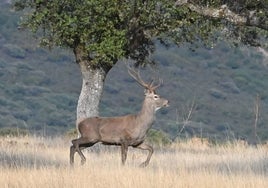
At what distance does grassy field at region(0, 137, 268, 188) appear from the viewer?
50.9 feet

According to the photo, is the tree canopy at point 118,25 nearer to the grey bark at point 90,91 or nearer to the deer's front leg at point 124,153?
the grey bark at point 90,91

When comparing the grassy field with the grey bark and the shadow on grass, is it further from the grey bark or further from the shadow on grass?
the grey bark

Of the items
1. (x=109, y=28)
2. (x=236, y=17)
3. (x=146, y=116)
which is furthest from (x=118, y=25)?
(x=236, y=17)

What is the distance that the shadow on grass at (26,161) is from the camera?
59.1ft

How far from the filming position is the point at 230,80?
8319 centimetres

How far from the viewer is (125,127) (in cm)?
2080

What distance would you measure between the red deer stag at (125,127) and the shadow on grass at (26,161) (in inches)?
26.2

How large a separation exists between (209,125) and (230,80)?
20.2 meters

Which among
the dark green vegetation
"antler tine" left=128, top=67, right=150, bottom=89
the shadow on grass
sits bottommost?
the dark green vegetation

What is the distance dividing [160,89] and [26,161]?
181 ft

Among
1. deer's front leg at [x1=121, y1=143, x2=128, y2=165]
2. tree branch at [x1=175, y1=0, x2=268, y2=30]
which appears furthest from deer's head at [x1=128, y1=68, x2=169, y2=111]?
tree branch at [x1=175, y1=0, x2=268, y2=30]

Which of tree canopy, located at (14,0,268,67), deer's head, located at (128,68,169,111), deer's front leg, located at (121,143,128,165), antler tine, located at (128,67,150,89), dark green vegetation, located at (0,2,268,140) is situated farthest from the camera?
dark green vegetation, located at (0,2,268,140)

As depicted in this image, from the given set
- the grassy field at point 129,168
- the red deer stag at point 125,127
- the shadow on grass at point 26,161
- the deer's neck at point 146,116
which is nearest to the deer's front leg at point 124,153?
the red deer stag at point 125,127

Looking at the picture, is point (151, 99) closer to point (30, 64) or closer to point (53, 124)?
point (53, 124)
